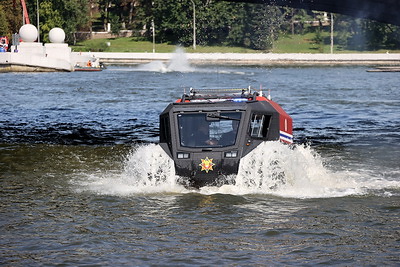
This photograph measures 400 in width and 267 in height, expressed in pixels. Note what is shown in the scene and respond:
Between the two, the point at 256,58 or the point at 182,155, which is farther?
the point at 256,58

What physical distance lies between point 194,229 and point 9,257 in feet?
13.9

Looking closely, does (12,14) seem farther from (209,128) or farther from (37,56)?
(209,128)

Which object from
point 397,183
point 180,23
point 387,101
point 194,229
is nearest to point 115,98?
point 387,101

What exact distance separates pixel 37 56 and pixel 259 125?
3474 inches

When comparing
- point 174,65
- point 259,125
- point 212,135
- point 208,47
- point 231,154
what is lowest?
point 174,65

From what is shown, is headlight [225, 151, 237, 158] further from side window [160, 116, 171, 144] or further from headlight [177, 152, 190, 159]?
side window [160, 116, 171, 144]

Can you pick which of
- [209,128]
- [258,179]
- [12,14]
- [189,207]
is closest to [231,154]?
[209,128]

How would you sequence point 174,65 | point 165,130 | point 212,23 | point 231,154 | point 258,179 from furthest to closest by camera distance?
point 212,23, point 174,65, point 165,130, point 258,179, point 231,154

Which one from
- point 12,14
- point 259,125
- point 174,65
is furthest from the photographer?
point 12,14

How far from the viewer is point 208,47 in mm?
148875

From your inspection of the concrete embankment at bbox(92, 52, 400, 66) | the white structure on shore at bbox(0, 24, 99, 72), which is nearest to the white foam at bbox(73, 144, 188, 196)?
the white structure on shore at bbox(0, 24, 99, 72)

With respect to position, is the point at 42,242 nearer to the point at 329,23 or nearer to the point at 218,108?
the point at 218,108

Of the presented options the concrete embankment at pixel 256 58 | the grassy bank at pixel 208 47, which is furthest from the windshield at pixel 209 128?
the grassy bank at pixel 208 47

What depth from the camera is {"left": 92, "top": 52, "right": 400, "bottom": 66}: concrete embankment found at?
136 meters
